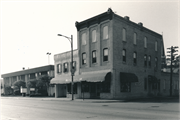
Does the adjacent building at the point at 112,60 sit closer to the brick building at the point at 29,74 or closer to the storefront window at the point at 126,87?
the storefront window at the point at 126,87

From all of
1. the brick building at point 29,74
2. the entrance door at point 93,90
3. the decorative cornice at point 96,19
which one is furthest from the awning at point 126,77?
the brick building at point 29,74

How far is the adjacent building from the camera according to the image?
28.3 m

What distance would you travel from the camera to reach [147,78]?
3438cm

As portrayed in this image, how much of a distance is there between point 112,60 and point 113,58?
1.03 ft

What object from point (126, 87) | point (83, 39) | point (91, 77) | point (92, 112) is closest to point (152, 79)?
point (126, 87)

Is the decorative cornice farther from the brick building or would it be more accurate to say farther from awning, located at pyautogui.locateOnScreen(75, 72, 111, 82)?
the brick building

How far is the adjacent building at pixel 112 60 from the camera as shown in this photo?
1114 inches

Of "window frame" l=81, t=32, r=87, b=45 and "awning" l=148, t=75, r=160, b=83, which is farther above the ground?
"window frame" l=81, t=32, r=87, b=45

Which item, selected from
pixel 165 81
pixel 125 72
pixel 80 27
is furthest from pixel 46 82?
pixel 165 81

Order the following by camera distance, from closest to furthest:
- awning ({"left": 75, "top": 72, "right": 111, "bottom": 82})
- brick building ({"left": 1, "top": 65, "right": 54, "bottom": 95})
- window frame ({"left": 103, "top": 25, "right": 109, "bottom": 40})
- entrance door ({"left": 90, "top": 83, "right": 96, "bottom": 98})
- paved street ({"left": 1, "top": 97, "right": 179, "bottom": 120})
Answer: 1. paved street ({"left": 1, "top": 97, "right": 179, "bottom": 120})
2. awning ({"left": 75, "top": 72, "right": 111, "bottom": 82})
3. window frame ({"left": 103, "top": 25, "right": 109, "bottom": 40})
4. entrance door ({"left": 90, "top": 83, "right": 96, "bottom": 98})
5. brick building ({"left": 1, "top": 65, "right": 54, "bottom": 95})

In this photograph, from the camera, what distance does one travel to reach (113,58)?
27.9 m

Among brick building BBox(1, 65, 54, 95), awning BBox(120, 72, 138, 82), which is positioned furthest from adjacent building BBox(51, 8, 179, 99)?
brick building BBox(1, 65, 54, 95)

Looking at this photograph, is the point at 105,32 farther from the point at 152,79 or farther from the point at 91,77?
the point at 152,79

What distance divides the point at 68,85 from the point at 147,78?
13.7 m
